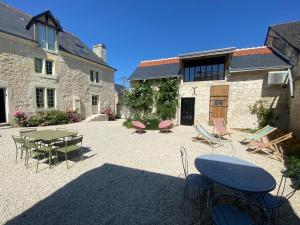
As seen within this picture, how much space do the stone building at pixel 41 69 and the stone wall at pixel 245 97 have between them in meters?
10.7

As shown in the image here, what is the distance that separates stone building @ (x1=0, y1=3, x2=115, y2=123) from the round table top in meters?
13.1

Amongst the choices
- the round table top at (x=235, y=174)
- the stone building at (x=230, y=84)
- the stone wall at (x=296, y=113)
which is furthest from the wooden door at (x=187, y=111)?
the round table top at (x=235, y=174)

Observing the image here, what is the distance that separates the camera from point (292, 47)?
9359mm

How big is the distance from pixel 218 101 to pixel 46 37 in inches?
540

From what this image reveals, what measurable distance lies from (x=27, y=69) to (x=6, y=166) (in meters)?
9.78

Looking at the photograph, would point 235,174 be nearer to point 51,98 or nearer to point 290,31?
point 290,31

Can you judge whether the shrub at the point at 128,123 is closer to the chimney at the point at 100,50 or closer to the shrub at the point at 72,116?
the shrub at the point at 72,116

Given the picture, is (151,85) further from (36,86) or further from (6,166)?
(6,166)

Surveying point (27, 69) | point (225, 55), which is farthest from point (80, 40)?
point (225, 55)

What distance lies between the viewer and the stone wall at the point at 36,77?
10.9 metres

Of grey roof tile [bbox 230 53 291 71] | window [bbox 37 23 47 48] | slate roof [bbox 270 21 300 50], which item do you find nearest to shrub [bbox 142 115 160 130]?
grey roof tile [bbox 230 53 291 71]

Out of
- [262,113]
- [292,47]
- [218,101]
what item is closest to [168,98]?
[218,101]

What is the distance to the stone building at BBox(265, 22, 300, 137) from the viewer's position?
7770 mm

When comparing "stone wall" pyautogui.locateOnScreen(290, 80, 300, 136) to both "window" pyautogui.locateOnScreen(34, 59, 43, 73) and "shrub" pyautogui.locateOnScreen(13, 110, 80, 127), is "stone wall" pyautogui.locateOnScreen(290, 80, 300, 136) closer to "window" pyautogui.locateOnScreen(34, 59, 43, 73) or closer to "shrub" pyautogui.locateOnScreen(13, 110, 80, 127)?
"shrub" pyautogui.locateOnScreen(13, 110, 80, 127)
